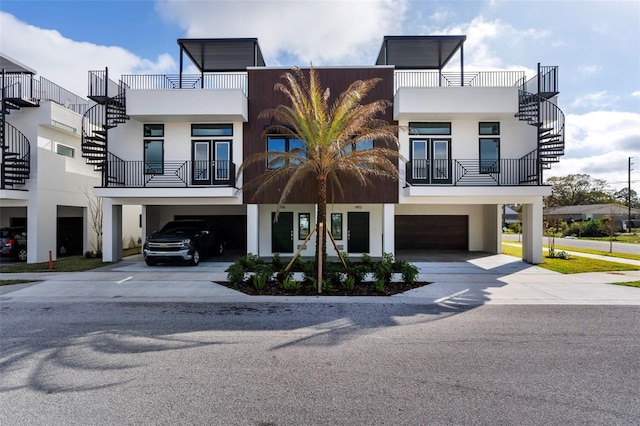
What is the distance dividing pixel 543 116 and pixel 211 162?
1532 cm

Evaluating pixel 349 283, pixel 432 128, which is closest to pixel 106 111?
pixel 349 283

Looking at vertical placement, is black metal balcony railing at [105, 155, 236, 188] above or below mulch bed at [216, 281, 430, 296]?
above

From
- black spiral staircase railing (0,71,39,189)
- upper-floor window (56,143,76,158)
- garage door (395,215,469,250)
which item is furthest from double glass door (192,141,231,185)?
garage door (395,215,469,250)

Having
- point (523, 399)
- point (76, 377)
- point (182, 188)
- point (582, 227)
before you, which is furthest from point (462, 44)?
point (582, 227)

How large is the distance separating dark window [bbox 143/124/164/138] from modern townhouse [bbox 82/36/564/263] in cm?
5

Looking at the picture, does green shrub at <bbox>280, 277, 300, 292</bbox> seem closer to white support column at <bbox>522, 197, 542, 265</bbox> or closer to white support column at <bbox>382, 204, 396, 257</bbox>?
white support column at <bbox>382, 204, 396, 257</bbox>

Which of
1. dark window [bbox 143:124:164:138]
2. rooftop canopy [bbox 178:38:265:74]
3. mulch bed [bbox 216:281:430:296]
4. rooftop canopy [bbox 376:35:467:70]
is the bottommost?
mulch bed [bbox 216:281:430:296]

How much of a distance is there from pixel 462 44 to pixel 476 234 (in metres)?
10.4

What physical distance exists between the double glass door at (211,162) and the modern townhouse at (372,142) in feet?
0.16

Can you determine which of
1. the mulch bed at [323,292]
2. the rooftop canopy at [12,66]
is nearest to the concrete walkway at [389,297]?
the mulch bed at [323,292]

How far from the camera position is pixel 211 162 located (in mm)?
15711

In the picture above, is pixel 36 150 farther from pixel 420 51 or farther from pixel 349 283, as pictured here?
pixel 420 51

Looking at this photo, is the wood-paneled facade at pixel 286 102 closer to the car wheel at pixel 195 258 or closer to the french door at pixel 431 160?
the french door at pixel 431 160

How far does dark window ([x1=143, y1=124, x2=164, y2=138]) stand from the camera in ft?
52.9
